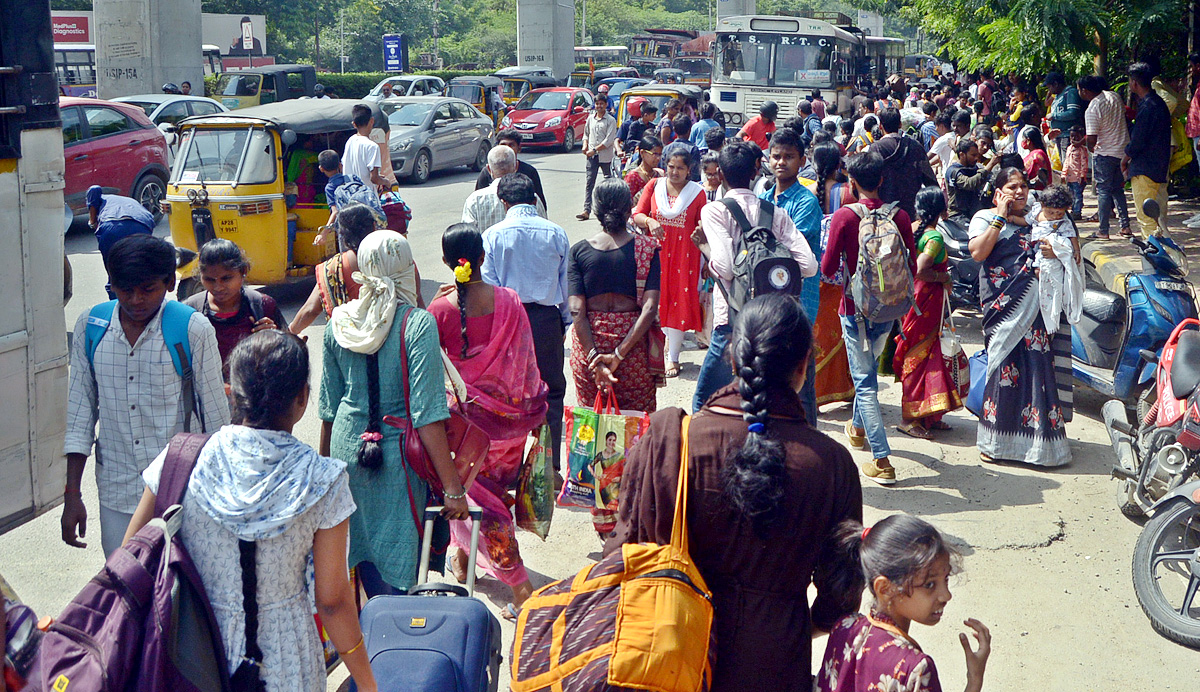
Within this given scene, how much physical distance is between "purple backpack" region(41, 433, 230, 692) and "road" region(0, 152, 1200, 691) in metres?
1.73

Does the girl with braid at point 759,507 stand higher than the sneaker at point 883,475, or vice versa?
the girl with braid at point 759,507

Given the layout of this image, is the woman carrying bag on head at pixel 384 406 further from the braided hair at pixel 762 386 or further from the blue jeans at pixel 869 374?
the blue jeans at pixel 869 374

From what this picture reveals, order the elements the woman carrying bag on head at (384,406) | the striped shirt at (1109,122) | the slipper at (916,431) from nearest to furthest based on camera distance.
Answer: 1. the woman carrying bag on head at (384,406)
2. the slipper at (916,431)
3. the striped shirt at (1109,122)

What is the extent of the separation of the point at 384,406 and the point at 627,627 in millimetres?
1552

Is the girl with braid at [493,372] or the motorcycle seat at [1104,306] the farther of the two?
the motorcycle seat at [1104,306]

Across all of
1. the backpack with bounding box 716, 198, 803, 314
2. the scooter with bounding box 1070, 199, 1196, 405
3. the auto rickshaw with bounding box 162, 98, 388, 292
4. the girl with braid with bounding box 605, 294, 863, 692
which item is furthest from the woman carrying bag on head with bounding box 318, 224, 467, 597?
the auto rickshaw with bounding box 162, 98, 388, 292

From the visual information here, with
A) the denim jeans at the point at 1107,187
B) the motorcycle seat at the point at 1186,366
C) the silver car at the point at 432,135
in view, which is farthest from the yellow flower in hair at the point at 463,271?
the silver car at the point at 432,135

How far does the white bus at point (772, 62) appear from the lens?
22891 mm

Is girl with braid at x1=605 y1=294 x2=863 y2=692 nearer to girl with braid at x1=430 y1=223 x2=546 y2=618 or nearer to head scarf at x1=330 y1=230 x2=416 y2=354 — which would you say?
head scarf at x1=330 y1=230 x2=416 y2=354

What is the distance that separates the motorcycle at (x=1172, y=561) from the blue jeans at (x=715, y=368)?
6.21 feet

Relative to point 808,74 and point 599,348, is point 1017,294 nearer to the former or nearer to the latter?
point 599,348

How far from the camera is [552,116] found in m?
24.9

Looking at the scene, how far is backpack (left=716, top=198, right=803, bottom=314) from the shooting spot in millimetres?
4816

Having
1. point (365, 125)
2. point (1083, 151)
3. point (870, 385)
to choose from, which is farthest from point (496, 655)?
point (1083, 151)
